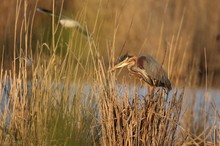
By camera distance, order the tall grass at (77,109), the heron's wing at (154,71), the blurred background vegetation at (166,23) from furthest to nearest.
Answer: the blurred background vegetation at (166,23)
the tall grass at (77,109)
the heron's wing at (154,71)

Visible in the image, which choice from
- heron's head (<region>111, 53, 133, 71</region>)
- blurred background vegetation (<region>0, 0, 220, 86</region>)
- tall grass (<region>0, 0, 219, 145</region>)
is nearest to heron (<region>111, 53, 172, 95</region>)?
heron's head (<region>111, 53, 133, 71</region>)

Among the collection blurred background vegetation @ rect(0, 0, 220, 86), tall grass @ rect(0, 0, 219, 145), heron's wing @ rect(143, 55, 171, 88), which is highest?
blurred background vegetation @ rect(0, 0, 220, 86)

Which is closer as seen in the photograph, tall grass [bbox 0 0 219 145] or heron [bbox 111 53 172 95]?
heron [bbox 111 53 172 95]

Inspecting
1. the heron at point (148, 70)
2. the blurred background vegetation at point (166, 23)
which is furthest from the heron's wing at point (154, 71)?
the blurred background vegetation at point (166, 23)

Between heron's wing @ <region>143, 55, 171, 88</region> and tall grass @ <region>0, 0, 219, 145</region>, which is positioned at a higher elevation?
heron's wing @ <region>143, 55, 171, 88</region>

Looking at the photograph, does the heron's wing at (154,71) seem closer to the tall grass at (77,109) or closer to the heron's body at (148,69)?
the heron's body at (148,69)

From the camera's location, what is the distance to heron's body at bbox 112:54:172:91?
137 inches

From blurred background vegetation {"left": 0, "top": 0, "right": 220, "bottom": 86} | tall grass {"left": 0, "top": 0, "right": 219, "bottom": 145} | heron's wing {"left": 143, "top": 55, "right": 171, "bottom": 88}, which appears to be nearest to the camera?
heron's wing {"left": 143, "top": 55, "right": 171, "bottom": 88}

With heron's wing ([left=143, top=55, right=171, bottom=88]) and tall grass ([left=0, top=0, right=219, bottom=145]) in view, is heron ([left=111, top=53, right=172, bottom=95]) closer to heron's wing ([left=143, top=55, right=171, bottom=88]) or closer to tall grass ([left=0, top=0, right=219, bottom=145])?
heron's wing ([left=143, top=55, right=171, bottom=88])

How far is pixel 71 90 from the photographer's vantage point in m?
4.36

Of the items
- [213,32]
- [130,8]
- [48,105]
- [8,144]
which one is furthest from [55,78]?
[213,32]

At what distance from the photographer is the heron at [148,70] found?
348 cm

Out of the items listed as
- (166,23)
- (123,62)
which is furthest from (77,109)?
(166,23)

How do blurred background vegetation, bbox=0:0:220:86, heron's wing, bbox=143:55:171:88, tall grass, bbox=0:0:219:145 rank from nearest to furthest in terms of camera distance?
heron's wing, bbox=143:55:171:88 → tall grass, bbox=0:0:219:145 → blurred background vegetation, bbox=0:0:220:86
